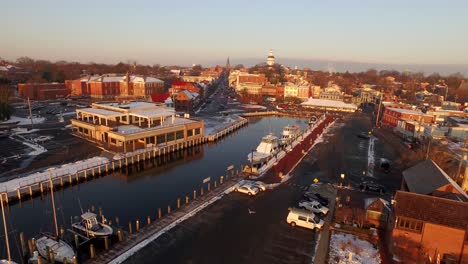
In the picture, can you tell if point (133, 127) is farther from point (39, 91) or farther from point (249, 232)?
point (39, 91)

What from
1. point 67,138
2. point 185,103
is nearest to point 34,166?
point 67,138

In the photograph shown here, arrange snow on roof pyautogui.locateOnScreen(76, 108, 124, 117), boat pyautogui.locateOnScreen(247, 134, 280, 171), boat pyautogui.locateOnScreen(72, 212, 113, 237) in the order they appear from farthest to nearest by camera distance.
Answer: snow on roof pyautogui.locateOnScreen(76, 108, 124, 117) → boat pyautogui.locateOnScreen(247, 134, 280, 171) → boat pyautogui.locateOnScreen(72, 212, 113, 237)

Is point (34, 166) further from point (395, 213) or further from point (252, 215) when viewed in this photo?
point (395, 213)

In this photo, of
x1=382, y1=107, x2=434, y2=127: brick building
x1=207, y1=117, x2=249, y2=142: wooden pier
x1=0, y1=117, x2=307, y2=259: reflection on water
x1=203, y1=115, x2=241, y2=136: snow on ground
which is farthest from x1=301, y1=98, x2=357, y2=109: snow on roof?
x1=0, y1=117, x2=307, y2=259: reflection on water

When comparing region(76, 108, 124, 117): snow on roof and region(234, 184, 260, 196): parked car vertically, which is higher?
region(76, 108, 124, 117): snow on roof

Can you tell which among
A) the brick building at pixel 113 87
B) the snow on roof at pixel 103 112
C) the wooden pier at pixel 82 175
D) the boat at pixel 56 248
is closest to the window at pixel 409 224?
the boat at pixel 56 248

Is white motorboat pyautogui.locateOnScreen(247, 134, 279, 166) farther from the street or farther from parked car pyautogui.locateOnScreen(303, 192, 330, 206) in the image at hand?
parked car pyautogui.locateOnScreen(303, 192, 330, 206)

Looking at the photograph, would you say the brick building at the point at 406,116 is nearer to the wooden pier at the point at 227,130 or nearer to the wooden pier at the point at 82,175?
the wooden pier at the point at 227,130
